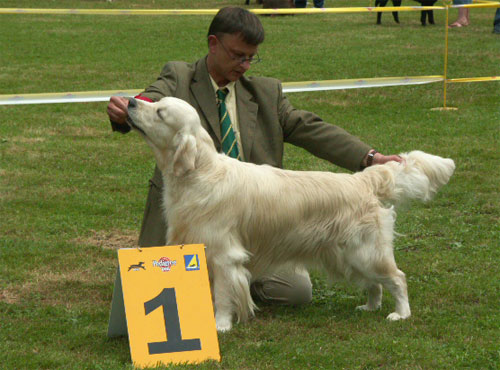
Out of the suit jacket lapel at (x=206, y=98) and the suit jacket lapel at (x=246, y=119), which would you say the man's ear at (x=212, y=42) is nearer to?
the suit jacket lapel at (x=206, y=98)

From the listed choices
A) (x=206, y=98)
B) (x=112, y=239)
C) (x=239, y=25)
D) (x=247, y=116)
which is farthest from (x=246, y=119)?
(x=112, y=239)

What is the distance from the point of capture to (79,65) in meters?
13.0

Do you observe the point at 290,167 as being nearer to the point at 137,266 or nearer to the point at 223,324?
the point at 223,324

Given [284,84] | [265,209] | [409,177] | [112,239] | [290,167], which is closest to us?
[265,209]

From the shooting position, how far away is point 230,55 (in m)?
4.20

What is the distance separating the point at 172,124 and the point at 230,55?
2.24 ft

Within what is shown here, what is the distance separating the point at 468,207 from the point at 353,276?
238 cm

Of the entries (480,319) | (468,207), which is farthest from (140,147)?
(480,319)

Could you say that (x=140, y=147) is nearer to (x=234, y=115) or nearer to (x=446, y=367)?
(x=234, y=115)

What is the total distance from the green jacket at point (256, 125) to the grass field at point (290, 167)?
1.67 ft

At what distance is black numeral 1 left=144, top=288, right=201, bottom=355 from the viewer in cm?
343

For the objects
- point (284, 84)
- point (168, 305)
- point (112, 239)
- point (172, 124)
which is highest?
point (172, 124)

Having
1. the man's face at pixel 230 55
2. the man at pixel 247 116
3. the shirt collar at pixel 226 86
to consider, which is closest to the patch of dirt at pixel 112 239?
the man at pixel 247 116

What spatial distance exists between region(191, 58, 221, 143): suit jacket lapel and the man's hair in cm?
27
